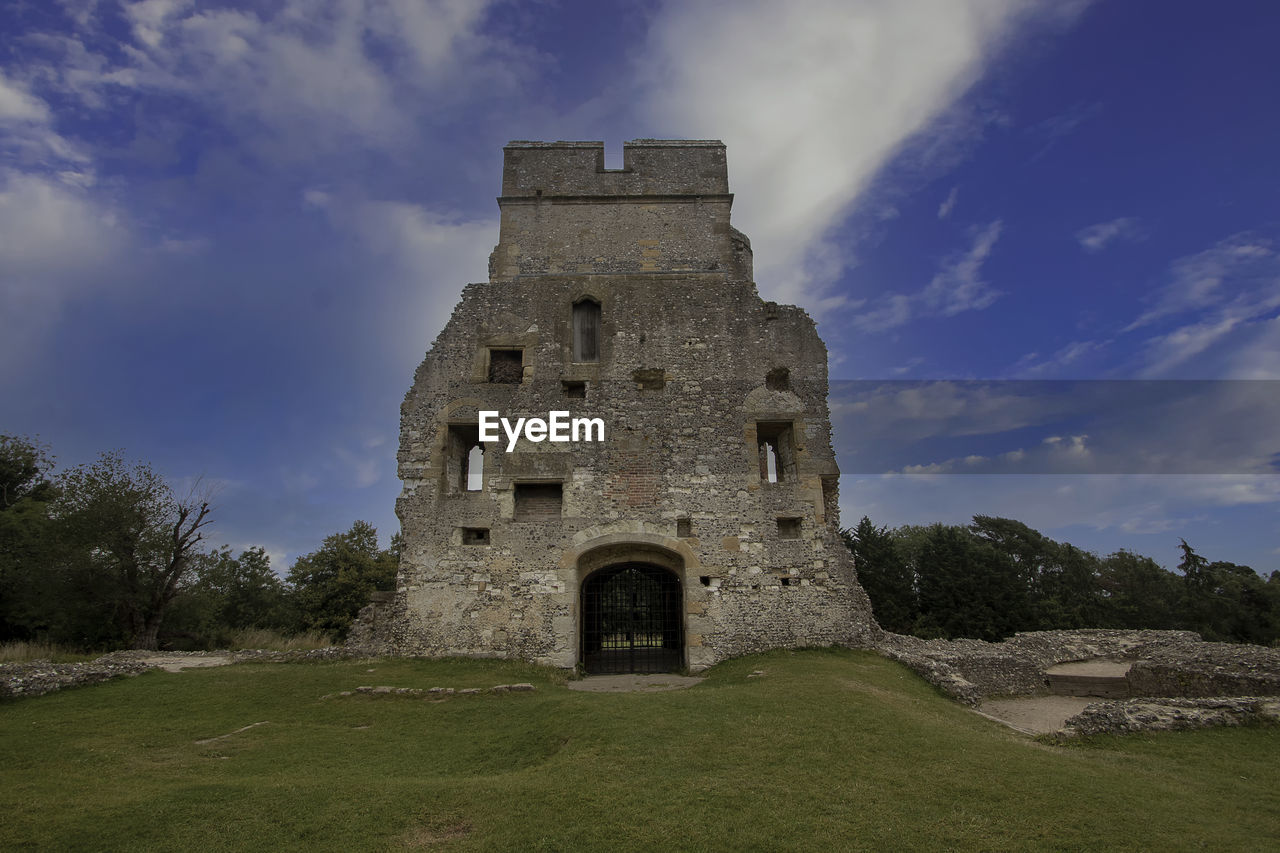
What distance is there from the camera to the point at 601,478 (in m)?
15.6

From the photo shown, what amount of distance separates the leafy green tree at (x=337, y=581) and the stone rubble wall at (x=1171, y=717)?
85.6ft

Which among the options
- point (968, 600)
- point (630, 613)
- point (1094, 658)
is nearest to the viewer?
point (630, 613)

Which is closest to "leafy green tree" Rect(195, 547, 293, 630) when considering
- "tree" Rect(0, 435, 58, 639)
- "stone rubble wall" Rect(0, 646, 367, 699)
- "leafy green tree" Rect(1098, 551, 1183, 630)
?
"tree" Rect(0, 435, 58, 639)

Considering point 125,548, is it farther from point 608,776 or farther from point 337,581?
point 608,776

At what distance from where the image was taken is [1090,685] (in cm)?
1452

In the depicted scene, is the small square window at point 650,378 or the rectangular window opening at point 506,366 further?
the rectangular window opening at point 506,366

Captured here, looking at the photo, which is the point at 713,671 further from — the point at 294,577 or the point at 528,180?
the point at 294,577

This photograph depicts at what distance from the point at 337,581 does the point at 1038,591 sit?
37.2 meters

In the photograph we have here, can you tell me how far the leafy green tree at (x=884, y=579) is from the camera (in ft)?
90.2

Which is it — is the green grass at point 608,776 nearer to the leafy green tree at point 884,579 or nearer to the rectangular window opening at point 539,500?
the rectangular window opening at point 539,500

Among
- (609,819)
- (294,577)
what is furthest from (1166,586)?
(294,577)

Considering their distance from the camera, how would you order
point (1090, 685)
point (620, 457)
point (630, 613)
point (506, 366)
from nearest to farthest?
point (1090, 685) → point (620, 457) → point (630, 613) → point (506, 366)

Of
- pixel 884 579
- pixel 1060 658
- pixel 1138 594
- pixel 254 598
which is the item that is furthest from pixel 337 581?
pixel 1138 594

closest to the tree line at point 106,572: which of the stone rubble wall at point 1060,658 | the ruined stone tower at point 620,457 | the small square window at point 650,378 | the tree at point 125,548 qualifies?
the tree at point 125,548
